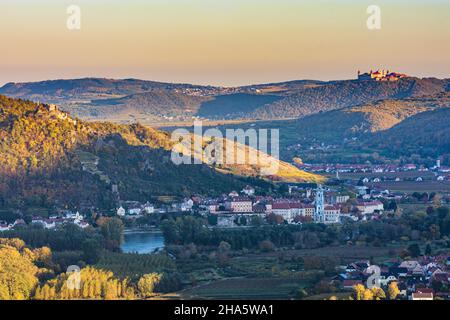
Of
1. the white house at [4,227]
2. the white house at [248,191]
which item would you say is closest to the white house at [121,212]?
the white house at [4,227]

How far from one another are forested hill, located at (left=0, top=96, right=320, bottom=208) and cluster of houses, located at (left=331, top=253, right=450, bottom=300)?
2059 centimetres

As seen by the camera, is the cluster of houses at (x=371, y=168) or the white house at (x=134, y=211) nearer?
the white house at (x=134, y=211)

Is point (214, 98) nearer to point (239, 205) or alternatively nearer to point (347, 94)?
point (347, 94)

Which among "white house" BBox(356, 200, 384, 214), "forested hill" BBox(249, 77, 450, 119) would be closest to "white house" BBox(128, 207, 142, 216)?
"white house" BBox(356, 200, 384, 214)

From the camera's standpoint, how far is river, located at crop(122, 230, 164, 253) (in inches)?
1716

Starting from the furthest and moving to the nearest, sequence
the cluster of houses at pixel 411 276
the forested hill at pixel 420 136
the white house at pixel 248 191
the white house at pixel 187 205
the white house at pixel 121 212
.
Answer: the forested hill at pixel 420 136
the white house at pixel 248 191
the white house at pixel 187 205
the white house at pixel 121 212
the cluster of houses at pixel 411 276

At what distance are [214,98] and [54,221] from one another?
418 ft

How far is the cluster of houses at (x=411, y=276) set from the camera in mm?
32406

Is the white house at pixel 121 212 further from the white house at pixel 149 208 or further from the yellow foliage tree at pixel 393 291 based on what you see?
the yellow foliage tree at pixel 393 291

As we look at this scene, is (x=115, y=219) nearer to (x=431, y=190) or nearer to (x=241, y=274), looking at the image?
(x=241, y=274)

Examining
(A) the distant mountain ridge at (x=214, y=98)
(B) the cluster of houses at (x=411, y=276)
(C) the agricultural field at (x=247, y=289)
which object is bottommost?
(C) the agricultural field at (x=247, y=289)

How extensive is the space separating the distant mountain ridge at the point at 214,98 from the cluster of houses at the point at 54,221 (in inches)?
3573

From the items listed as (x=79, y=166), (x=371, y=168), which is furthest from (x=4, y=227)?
(x=371, y=168)
